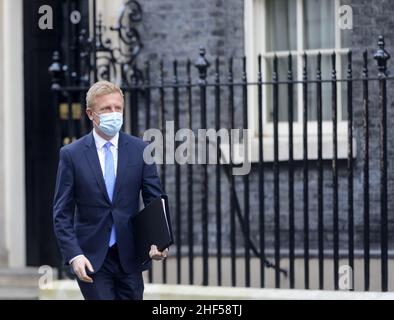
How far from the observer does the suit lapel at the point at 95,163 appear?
6883mm

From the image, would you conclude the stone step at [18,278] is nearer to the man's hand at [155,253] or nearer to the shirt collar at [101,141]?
the shirt collar at [101,141]

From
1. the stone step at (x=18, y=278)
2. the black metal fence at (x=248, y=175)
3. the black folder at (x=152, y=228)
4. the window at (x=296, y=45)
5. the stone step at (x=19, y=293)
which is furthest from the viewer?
the stone step at (x=18, y=278)

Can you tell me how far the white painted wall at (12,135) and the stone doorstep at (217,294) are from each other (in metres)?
1.83

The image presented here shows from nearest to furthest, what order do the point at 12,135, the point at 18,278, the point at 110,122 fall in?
the point at 110,122, the point at 18,278, the point at 12,135

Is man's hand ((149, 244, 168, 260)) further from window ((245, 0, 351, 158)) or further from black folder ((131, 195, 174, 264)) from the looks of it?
window ((245, 0, 351, 158))

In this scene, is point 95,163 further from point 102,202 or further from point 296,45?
point 296,45

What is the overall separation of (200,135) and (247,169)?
0.55m

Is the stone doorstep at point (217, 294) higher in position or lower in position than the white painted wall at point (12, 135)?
lower

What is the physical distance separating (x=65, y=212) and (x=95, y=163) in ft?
1.02

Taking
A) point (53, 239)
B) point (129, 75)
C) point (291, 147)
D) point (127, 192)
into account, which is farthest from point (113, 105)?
point (53, 239)

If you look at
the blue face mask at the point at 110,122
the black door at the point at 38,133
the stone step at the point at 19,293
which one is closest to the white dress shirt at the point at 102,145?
the blue face mask at the point at 110,122

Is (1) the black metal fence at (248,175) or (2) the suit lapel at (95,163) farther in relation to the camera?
(1) the black metal fence at (248,175)

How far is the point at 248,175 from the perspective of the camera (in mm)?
9867

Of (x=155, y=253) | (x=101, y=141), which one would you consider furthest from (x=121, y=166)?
(x=155, y=253)
